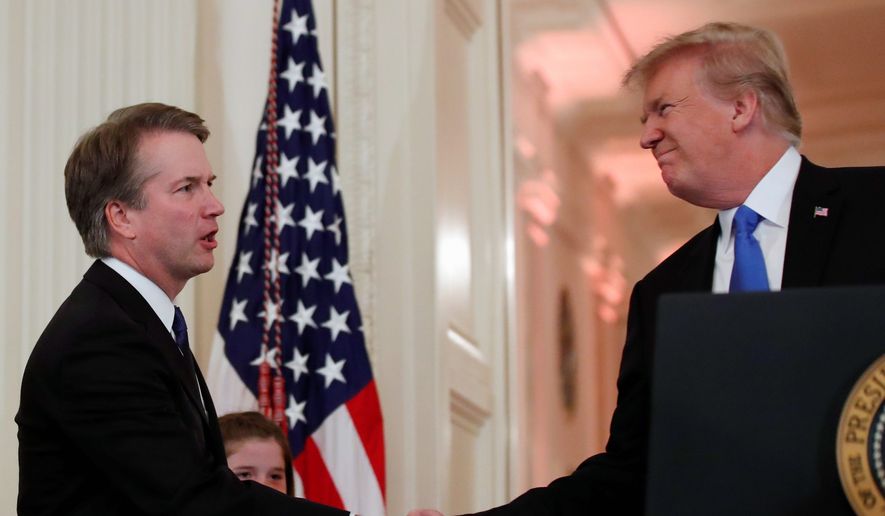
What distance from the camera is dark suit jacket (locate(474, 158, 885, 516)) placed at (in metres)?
3.09

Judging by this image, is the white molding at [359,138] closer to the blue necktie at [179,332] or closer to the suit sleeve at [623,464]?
the suit sleeve at [623,464]

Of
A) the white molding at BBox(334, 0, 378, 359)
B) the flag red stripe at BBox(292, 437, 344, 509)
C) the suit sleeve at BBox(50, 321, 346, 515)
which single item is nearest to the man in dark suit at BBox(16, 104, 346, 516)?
the suit sleeve at BBox(50, 321, 346, 515)

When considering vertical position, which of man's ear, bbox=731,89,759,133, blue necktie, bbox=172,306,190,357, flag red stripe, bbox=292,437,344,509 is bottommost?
flag red stripe, bbox=292,437,344,509

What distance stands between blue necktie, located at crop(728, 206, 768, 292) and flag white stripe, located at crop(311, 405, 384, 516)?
220cm

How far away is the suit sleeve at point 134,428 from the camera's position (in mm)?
2895

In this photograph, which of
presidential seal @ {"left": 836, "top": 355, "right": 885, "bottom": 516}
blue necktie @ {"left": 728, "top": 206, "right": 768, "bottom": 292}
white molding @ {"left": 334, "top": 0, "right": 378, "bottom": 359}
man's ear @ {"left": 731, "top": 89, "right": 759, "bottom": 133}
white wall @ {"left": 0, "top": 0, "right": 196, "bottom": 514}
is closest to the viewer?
presidential seal @ {"left": 836, "top": 355, "right": 885, "bottom": 516}

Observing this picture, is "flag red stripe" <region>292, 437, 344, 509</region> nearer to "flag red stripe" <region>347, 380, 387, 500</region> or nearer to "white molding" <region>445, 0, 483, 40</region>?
"flag red stripe" <region>347, 380, 387, 500</region>

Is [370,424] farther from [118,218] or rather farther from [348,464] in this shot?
[118,218]

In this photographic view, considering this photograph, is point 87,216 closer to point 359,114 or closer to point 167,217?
point 167,217

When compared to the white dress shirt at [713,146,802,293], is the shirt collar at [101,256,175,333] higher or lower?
lower

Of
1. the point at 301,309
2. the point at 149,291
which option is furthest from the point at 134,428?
the point at 301,309

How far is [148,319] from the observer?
3102 millimetres

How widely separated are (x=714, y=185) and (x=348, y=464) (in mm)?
2153

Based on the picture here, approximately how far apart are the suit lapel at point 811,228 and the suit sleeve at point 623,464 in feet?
1.45
